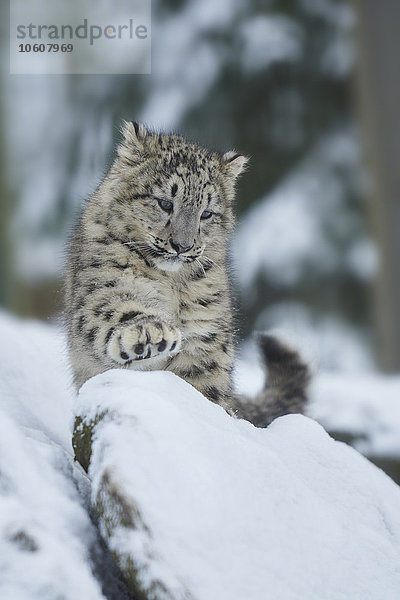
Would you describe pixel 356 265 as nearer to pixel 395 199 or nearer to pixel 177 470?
pixel 395 199

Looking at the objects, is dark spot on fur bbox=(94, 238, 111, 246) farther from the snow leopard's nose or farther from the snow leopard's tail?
the snow leopard's tail

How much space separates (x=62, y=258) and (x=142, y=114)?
4754mm

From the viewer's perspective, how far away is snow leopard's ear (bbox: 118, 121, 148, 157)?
3.36m

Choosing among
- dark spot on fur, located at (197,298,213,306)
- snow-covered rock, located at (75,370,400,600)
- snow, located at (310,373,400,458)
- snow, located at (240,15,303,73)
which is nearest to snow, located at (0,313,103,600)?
snow-covered rock, located at (75,370,400,600)

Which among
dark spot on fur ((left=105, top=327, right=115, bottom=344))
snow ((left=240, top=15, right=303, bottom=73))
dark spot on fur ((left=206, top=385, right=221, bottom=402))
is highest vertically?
snow ((left=240, top=15, right=303, bottom=73))

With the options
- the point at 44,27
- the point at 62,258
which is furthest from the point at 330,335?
the point at 62,258

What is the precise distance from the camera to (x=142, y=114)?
8.03 meters

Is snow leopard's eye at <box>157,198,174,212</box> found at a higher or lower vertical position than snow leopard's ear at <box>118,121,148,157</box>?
lower

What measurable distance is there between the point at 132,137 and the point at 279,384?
Result: 59.5 inches

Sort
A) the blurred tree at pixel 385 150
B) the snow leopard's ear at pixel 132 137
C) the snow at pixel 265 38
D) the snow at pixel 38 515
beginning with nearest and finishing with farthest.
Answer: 1. the snow at pixel 38 515
2. the snow leopard's ear at pixel 132 137
3. the blurred tree at pixel 385 150
4. the snow at pixel 265 38

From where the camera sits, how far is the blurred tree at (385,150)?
25.2 feet

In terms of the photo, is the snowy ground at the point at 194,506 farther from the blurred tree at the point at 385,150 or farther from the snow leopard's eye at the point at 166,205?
the blurred tree at the point at 385,150

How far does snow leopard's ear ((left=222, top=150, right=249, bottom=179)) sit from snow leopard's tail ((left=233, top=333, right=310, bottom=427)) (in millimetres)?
898

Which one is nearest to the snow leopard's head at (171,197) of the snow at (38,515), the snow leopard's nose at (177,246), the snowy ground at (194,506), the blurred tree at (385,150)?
the snow leopard's nose at (177,246)
